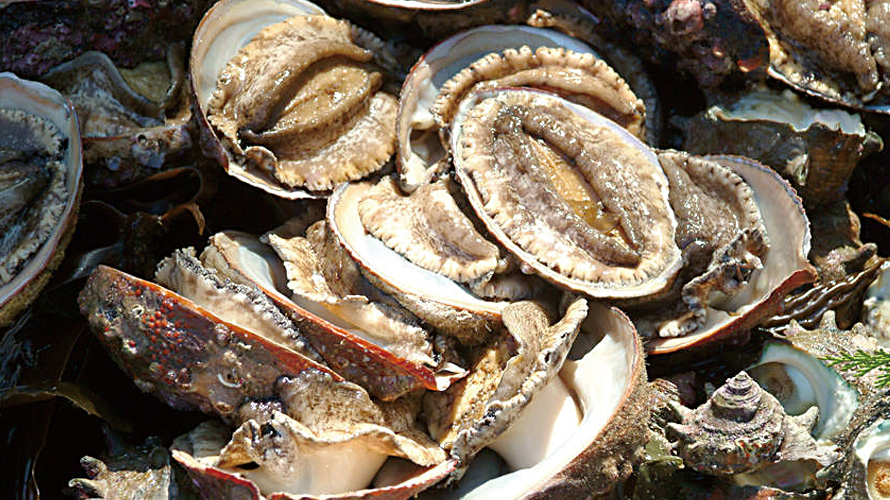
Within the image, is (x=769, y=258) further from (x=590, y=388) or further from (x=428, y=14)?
(x=428, y=14)

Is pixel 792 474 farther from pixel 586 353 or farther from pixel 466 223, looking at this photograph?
pixel 466 223

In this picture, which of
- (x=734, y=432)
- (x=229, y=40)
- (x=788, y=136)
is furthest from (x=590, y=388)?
(x=229, y=40)

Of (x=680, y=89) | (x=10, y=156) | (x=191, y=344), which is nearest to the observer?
(x=191, y=344)

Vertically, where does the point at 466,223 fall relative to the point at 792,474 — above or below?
above

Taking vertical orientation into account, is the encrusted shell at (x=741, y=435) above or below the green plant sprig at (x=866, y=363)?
below

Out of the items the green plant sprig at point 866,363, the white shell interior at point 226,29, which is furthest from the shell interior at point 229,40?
the green plant sprig at point 866,363

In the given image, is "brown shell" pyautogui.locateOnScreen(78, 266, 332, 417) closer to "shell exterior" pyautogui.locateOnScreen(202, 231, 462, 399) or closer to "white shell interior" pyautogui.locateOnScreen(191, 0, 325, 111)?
"shell exterior" pyautogui.locateOnScreen(202, 231, 462, 399)

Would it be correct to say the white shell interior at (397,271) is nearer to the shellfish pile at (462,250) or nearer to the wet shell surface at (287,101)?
the shellfish pile at (462,250)

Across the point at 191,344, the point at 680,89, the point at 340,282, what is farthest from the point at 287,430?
the point at 680,89
